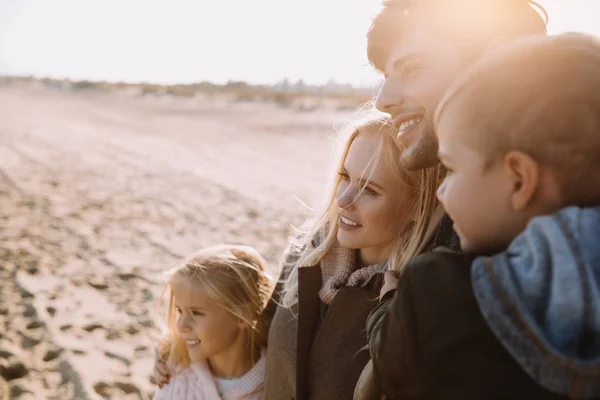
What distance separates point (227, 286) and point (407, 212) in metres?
0.89

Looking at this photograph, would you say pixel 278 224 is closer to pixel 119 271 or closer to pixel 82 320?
pixel 119 271

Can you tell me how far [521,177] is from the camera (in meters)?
1.06

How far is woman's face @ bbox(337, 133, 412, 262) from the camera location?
6.65ft

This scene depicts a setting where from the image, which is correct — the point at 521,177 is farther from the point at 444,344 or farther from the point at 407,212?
the point at 407,212

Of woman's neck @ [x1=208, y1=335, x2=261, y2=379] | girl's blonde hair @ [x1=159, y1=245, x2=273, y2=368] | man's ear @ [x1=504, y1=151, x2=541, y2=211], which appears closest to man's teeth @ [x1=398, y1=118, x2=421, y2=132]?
man's ear @ [x1=504, y1=151, x2=541, y2=211]

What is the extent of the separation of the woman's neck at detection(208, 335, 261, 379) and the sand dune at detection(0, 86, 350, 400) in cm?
109

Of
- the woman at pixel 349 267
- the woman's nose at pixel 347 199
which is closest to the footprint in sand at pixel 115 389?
the woman at pixel 349 267

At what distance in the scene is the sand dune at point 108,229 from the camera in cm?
363

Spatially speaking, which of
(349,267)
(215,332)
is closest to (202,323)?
(215,332)

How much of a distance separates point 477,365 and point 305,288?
1.05 m

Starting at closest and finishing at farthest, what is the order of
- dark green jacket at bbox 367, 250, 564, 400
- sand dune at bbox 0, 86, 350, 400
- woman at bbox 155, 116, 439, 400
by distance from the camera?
dark green jacket at bbox 367, 250, 564, 400 < woman at bbox 155, 116, 439, 400 < sand dune at bbox 0, 86, 350, 400

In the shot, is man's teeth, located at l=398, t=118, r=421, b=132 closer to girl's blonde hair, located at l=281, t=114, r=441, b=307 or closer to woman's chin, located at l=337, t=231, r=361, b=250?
girl's blonde hair, located at l=281, t=114, r=441, b=307

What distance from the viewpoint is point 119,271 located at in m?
5.35

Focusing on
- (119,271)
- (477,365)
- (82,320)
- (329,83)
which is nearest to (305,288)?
(477,365)
